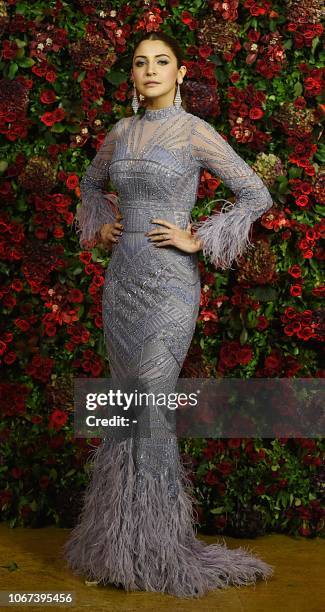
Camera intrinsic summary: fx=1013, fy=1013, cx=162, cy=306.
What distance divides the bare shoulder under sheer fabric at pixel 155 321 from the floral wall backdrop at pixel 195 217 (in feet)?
2.85

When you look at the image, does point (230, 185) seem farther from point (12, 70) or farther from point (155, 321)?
point (12, 70)

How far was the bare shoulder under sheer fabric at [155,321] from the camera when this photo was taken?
11.7ft

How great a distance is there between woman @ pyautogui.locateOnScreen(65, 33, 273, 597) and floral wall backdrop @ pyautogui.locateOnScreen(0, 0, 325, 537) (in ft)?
2.85

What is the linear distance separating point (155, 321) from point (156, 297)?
84 mm

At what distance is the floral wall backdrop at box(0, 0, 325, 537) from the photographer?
→ 14.8ft

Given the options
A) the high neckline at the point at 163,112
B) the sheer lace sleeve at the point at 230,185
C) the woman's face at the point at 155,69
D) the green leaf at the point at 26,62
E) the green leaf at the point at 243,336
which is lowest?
the green leaf at the point at 243,336

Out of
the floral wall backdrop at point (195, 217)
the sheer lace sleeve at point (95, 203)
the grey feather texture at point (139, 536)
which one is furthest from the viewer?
the floral wall backdrop at point (195, 217)

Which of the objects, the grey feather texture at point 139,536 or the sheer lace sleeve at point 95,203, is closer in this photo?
the grey feather texture at point 139,536

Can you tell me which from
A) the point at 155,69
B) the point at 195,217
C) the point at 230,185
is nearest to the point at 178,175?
the point at 230,185

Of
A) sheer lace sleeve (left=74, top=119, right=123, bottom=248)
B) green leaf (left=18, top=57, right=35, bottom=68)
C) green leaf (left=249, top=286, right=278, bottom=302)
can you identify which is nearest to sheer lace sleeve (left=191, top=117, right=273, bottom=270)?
sheer lace sleeve (left=74, top=119, right=123, bottom=248)

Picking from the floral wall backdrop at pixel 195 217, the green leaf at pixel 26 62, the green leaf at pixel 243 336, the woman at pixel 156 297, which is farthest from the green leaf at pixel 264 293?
the green leaf at pixel 26 62

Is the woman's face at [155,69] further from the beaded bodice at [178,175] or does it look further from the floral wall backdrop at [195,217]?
the floral wall backdrop at [195,217]

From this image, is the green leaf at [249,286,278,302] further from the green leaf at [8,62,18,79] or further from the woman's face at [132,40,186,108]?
the green leaf at [8,62,18,79]

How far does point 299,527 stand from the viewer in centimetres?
457
